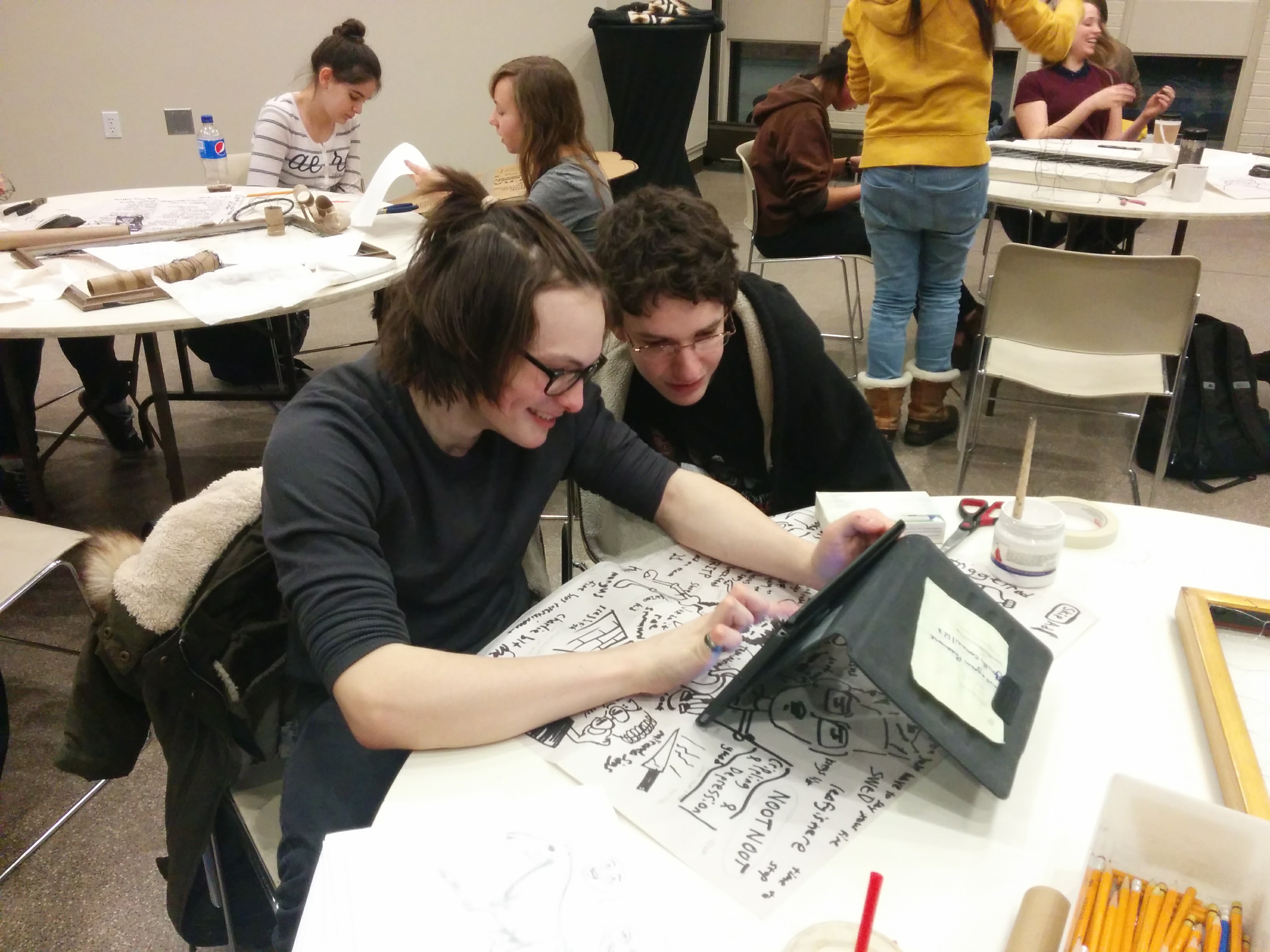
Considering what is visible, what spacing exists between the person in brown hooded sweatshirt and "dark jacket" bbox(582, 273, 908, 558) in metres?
1.98

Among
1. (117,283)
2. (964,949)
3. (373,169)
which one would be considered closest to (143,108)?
(373,169)

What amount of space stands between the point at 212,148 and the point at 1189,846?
3.37 meters

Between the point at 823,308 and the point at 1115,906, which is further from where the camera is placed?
the point at 823,308

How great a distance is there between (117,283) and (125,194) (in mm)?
1206

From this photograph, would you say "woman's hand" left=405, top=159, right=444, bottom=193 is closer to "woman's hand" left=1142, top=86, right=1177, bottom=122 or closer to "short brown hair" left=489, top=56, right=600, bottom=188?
"short brown hair" left=489, top=56, right=600, bottom=188

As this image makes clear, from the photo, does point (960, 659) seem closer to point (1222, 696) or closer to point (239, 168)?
point (1222, 696)

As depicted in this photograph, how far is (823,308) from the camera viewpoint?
4305 millimetres

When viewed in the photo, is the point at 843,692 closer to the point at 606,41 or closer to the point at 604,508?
the point at 604,508

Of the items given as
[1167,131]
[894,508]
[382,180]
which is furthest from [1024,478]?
[1167,131]

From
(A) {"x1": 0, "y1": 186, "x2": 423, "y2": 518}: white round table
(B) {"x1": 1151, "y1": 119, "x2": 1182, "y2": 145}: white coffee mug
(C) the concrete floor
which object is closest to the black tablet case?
(A) {"x1": 0, "y1": 186, "x2": 423, "y2": 518}: white round table

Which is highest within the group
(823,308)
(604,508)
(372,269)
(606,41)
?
(606,41)

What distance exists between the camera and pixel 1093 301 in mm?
2273

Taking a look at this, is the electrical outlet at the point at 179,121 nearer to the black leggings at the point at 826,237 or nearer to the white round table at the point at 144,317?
the white round table at the point at 144,317

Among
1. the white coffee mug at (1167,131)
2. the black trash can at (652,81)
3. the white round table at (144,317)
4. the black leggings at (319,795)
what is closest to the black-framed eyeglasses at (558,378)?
the black leggings at (319,795)
